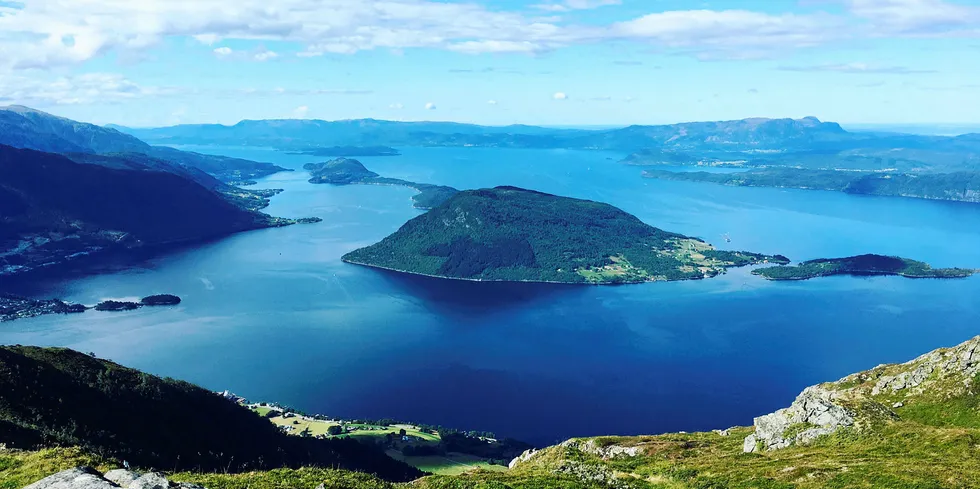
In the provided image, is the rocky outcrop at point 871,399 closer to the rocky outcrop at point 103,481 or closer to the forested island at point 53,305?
the rocky outcrop at point 103,481

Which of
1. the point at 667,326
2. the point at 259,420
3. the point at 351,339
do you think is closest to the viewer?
the point at 259,420

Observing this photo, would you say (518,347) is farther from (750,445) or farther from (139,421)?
(750,445)

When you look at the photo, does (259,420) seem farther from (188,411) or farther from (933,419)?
(933,419)

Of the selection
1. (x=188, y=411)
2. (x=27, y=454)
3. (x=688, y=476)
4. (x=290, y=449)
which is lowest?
(x=290, y=449)

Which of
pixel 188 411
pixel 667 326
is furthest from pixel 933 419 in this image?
pixel 667 326

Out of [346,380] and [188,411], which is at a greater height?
[188,411]

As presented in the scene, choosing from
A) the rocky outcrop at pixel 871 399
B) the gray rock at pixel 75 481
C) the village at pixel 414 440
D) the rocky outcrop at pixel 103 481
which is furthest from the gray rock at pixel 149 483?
the village at pixel 414 440

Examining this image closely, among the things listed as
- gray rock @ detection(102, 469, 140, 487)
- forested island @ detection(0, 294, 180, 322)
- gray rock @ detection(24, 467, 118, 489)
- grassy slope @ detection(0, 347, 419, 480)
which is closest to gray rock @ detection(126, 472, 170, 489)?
gray rock @ detection(102, 469, 140, 487)
